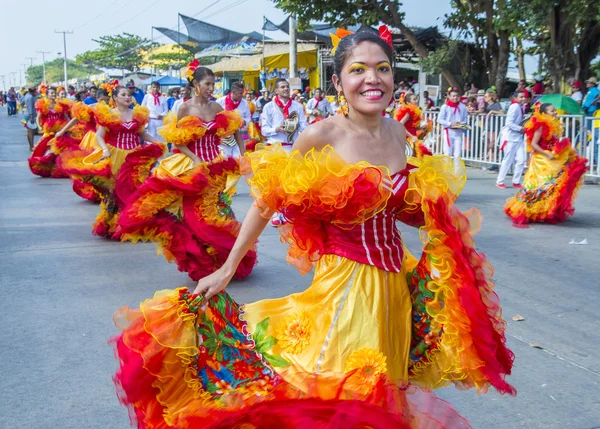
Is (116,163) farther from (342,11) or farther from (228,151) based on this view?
(342,11)

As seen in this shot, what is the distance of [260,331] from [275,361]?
0.46ft

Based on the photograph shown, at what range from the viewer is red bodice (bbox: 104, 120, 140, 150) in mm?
9609

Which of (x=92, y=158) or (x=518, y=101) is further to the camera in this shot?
(x=518, y=101)

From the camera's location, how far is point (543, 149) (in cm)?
1009

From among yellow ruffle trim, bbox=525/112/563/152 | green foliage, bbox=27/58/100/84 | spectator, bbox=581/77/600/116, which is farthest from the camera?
green foliage, bbox=27/58/100/84

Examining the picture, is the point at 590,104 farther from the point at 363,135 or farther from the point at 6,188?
the point at 363,135

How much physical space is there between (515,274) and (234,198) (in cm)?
622

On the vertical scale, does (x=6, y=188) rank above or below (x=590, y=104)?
below

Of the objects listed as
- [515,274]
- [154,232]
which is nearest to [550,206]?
[515,274]

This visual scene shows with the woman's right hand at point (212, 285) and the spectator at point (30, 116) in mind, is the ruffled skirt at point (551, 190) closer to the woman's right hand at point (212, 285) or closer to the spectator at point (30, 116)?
the woman's right hand at point (212, 285)

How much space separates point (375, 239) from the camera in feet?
9.45

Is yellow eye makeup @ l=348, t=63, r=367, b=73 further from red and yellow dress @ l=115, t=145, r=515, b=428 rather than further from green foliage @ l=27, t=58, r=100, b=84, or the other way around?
green foliage @ l=27, t=58, r=100, b=84

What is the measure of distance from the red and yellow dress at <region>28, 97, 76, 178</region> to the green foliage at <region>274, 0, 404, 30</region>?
7.34 m

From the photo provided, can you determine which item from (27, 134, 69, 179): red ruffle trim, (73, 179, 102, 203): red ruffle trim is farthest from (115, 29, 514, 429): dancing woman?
(27, 134, 69, 179): red ruffle trim
